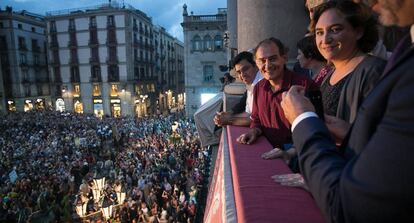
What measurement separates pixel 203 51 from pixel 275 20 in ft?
108

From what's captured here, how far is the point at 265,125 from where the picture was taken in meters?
3.23

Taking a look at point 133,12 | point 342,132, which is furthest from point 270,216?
point 133,12

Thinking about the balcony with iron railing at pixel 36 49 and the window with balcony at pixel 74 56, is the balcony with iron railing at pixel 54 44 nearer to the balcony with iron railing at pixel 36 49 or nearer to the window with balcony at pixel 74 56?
the window with balcony at pixel 74 56

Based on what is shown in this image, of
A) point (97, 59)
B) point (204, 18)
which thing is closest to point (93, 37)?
point (97, 59)

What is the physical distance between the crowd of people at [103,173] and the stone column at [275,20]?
7.00 metres

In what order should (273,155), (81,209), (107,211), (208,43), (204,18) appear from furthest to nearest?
(208,43) < (204,18) < (81,209) < (107,211) < (273,155)

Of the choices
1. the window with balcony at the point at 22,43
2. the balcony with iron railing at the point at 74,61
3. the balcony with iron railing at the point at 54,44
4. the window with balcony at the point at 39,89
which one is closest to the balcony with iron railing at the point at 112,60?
the balcony with iron railing at the point at 74,61

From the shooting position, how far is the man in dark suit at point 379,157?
0.84 m

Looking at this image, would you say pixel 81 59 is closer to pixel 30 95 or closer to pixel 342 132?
pixel 30 95

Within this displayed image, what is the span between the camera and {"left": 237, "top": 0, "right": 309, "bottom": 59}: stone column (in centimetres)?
594

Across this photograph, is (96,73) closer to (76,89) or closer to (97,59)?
(97,59)

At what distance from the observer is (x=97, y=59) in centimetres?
4716

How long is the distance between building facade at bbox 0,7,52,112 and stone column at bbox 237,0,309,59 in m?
48.8

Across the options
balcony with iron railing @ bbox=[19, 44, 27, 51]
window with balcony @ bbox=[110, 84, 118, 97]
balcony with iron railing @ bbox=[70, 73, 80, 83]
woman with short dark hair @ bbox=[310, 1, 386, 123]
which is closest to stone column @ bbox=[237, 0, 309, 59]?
woman with short dark hair @ bbox=[310, 1, 386, 123]
